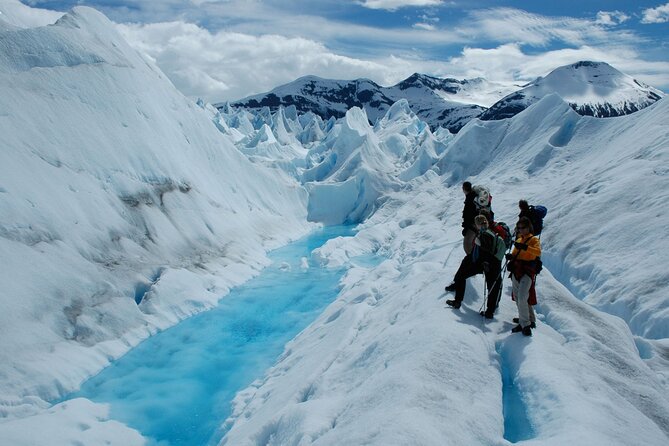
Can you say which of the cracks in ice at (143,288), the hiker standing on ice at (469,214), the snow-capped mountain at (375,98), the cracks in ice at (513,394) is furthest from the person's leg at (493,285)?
the snow-capped mountain at (375,98)

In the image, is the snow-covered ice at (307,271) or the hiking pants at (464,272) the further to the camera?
the hiking pants at (464,272)

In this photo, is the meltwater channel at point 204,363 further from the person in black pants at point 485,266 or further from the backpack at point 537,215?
the backpack at point 537,215

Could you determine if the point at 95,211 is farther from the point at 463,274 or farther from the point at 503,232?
the point at 503,232

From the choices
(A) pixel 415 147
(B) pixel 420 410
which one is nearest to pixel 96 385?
(B) pixel 420 410

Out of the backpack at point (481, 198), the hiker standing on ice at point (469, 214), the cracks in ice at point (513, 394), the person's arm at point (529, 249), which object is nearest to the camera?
the cracks in ice at point (513, 394)

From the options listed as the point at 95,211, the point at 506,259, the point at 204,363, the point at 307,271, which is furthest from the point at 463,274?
the point at 307,271

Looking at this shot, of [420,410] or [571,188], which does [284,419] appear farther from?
[571,188]

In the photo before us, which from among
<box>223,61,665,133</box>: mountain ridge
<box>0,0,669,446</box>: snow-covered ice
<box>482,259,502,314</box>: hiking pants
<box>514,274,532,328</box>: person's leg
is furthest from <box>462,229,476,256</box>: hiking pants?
<box>223,61,665,133</box>: mountain ridge
